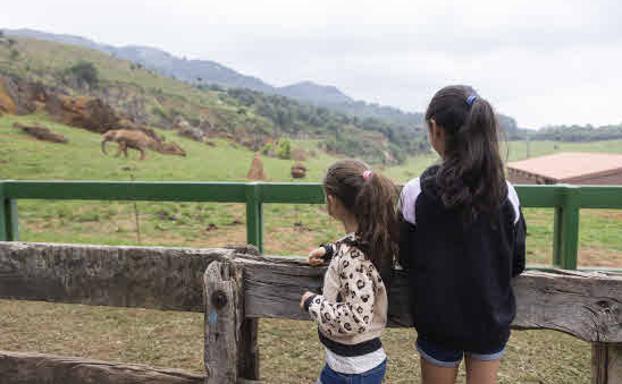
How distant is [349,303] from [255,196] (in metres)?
3.01

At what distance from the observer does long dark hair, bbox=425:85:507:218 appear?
162 centimetres

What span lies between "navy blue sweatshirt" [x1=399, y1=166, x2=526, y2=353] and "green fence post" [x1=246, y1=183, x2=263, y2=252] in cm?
296

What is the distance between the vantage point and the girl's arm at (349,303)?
1.65 meters

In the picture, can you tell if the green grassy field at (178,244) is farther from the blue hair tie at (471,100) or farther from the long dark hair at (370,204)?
the long dark hair at (370,204)

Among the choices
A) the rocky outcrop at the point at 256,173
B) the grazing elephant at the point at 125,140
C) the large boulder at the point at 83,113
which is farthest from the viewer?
the large boulder at the point at 83,113

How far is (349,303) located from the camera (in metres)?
1.66

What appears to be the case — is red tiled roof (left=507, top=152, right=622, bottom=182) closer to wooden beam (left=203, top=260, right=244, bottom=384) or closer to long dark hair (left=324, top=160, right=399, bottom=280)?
long dark hair (left=324, top=160, right=399, bottom=280)

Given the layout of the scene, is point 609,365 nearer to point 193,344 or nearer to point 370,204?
point 370,204

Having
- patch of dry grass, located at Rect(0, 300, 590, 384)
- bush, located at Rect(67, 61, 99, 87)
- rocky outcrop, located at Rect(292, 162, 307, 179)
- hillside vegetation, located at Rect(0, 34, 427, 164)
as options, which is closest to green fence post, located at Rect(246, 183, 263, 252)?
patch of dry grass, located at Rect(0, 300, 590, 384)

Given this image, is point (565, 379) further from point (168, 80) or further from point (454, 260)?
point (168, 80)

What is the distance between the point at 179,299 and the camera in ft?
6.68

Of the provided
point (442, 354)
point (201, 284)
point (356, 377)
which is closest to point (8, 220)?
point (201, 284)

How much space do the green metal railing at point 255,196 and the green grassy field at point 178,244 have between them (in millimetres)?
764

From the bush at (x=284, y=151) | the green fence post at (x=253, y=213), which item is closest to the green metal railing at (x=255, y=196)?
the green fence post at (x=253, y=213)
